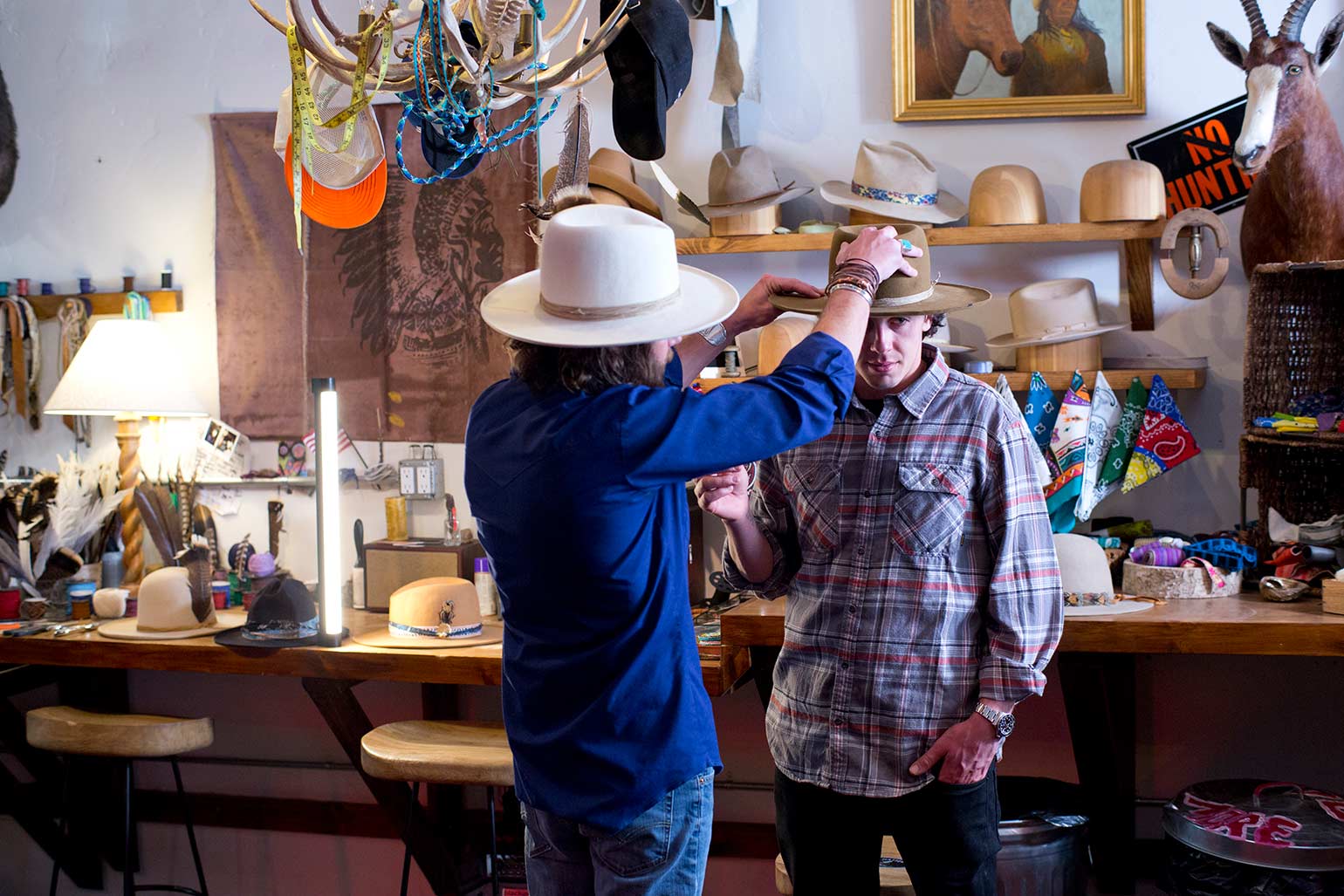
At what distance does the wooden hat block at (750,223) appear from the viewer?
336 cm

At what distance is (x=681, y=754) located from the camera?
1.68 metres

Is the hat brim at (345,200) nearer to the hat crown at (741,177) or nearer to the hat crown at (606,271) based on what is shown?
the hat crown at (741,177)

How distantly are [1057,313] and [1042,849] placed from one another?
1.43 meters

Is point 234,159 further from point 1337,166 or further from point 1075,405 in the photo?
point 1337,166

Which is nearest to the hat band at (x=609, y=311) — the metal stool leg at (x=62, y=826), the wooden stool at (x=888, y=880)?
the wooden stool at (x=888, y=880)

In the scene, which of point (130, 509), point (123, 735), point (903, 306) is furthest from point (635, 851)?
point (130, 509)

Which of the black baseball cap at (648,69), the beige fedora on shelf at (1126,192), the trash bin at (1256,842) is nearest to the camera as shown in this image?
the black baseball cap at (648,69)

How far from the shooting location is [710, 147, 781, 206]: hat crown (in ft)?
11.0

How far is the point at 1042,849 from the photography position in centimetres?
250

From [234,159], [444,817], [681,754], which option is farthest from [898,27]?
[444,817]

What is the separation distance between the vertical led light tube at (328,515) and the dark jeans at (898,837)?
1.58m

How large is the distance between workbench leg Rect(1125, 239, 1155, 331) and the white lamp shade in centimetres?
290

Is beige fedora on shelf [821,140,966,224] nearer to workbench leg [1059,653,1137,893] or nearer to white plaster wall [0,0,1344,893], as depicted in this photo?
white plaster wall [0,0,1344,893]

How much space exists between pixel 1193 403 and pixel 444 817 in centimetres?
260
